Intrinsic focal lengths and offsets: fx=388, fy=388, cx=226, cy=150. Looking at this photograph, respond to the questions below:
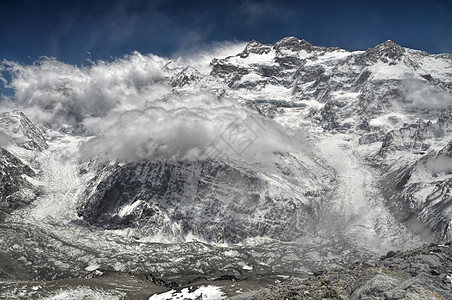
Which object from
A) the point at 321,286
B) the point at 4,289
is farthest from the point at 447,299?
the point at 4,289

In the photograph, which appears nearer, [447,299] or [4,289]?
[447,299]

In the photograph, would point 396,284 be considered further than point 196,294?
No

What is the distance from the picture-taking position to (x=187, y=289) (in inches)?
5748

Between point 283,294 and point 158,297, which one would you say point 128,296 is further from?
point 283,294

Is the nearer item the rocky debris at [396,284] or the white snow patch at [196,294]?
the rocky debris at [396,284]

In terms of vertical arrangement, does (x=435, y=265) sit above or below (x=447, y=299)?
above

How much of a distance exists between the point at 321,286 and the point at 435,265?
13.1 meters

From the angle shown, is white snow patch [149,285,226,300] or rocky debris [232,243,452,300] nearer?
rocky debris [232,243,452,300]

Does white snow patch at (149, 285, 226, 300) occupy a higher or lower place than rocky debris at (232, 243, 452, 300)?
lower

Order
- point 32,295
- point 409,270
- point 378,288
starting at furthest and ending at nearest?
point 32,295, point 409,270, point 378,288

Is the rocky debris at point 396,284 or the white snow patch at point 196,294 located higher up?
the rocky debris at point 396,284

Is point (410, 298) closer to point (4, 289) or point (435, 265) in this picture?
point (435, 265)

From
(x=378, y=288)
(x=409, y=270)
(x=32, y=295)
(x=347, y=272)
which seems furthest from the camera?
(x=32, y=295)

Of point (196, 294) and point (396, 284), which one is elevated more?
point (396, 284)
